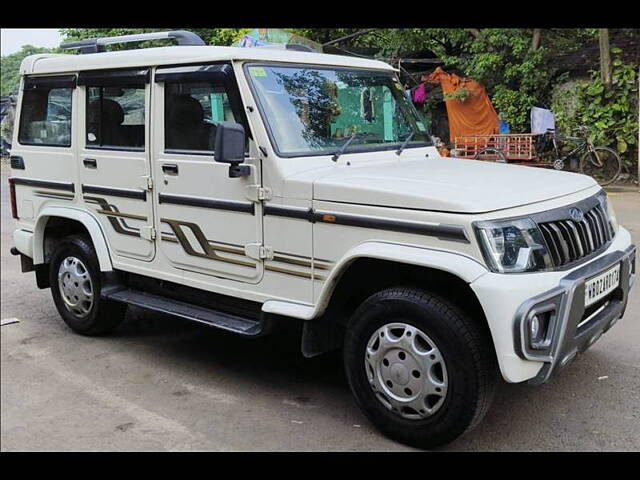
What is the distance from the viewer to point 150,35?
16.4 ft

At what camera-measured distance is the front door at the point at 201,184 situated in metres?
4.22

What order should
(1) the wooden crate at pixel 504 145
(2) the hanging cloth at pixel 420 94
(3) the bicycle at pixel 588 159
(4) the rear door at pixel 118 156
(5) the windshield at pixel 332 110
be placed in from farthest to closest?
(2) the hanging cloth at pixel 420 94, (1) the wooden crate at pixel 504 145, (3) the bicycle at pixel 588 159, (4) the rear door at pixel 118 156, (5) the windshield at pixel 332 110

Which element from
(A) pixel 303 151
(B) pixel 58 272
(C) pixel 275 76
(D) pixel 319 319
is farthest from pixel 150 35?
(D) pixel 319 319

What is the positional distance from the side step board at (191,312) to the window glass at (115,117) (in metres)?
1.10

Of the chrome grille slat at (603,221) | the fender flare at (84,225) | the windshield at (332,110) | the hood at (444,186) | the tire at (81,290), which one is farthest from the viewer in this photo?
the tire at (81,290)

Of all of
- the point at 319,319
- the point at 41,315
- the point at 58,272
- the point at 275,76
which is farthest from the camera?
the point at 41,315

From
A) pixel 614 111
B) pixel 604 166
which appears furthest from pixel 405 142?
pixel 614 111

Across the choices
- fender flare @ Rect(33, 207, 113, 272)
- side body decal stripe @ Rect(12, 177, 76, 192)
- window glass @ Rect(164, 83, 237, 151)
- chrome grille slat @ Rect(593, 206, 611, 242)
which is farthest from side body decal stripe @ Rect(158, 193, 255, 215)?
chrome grille slat @ Rect(593, 206, 611, 242)

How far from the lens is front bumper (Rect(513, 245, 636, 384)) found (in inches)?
125

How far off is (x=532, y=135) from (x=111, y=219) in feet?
38.8

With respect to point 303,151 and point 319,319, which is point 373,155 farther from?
point 319,319

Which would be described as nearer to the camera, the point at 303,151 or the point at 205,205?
the point at 303,151

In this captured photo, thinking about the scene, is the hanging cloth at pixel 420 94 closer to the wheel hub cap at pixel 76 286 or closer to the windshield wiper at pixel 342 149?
the wheel hub cap at pixel 76 286

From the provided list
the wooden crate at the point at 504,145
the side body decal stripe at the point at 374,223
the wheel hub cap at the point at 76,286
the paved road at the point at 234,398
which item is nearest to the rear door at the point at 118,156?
the wheel hub cap at the point at 76,286
